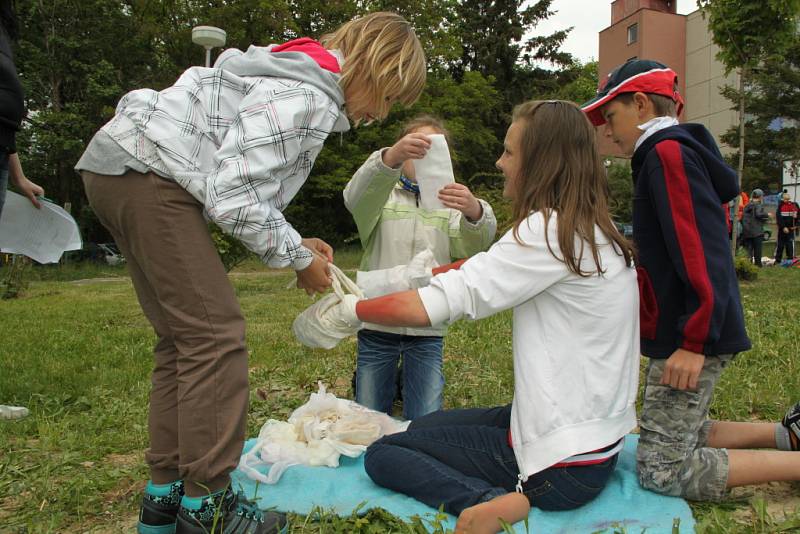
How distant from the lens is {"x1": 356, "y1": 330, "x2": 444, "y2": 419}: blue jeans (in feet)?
10.4

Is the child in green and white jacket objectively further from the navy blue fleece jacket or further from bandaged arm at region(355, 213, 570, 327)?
bandaged arm at region(355, 213, 570, 327)

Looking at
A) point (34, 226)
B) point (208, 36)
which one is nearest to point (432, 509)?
point (34, 226)

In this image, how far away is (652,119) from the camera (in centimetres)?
246

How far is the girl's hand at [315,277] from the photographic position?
2.10m

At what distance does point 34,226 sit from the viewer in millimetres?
2881

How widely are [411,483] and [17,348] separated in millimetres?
4051

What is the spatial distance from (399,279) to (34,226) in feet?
5.52

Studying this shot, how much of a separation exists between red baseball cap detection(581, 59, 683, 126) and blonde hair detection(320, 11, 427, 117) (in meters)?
0.73

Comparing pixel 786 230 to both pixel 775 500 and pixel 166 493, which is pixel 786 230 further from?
pixel 166 493

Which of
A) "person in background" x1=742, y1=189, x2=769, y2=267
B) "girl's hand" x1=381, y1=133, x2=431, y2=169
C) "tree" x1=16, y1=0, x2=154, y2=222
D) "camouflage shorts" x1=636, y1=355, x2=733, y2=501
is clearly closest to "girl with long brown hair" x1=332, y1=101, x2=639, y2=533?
"camouflage shorts" x1=636, y1=355, x2=733, y2=501

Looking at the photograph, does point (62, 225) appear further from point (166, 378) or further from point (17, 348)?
point (17, 348)

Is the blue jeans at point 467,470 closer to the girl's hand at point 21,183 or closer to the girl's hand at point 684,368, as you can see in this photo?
the girl's hand at point 684,368

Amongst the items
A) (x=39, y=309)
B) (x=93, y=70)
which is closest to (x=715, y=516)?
(x=39, y=309)

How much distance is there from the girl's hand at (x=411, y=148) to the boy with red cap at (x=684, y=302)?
2.65 feet
